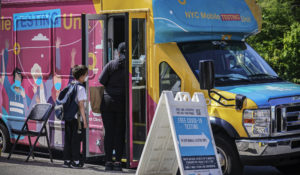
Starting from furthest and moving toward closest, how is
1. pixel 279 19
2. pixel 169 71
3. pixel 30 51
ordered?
pixel 279 19 < pixel 30 51 < pixel 169 71

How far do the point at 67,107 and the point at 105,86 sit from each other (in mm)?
749

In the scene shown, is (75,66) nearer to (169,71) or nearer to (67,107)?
(67,107)

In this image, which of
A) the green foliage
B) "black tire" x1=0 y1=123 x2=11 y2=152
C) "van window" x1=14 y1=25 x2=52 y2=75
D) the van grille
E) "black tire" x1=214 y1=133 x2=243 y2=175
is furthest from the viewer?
the green foliage

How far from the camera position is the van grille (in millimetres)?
8289

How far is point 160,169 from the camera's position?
327 inches

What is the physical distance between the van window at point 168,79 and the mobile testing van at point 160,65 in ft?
0.05

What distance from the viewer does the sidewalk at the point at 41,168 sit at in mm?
9266

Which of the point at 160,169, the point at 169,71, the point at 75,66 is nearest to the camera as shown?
the point at 160,169

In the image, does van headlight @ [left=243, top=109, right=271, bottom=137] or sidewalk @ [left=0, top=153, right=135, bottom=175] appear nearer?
van headlight @ [left=243, top=109, right=271, bottom=137]

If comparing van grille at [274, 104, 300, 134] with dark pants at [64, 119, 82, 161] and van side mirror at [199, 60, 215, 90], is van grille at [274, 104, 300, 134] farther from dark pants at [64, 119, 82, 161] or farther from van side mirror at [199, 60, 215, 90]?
dark pants at [64, 119, 82, 161]

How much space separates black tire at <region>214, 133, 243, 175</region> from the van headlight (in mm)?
346

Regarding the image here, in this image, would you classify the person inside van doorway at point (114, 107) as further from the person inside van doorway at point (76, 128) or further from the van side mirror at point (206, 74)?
the van side mirror at point (206, 74)

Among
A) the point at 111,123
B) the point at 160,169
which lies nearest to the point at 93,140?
the point at 111,123

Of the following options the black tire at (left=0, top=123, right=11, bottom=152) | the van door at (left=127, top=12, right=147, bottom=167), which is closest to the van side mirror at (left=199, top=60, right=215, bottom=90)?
the van door at (left=127, top=12, right=147, bottom=167)
